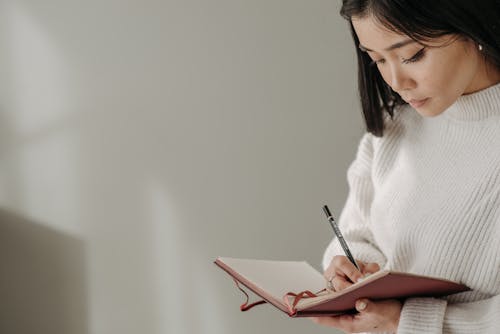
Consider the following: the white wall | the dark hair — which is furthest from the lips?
the white wall

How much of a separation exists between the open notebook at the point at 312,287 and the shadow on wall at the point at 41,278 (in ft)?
3.42

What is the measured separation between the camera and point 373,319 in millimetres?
1018

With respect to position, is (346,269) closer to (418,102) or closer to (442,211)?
(442,211)

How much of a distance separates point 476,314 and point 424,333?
0.09 meters

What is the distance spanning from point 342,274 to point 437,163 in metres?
0.27

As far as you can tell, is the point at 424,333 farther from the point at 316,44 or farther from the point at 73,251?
the point at 73,251

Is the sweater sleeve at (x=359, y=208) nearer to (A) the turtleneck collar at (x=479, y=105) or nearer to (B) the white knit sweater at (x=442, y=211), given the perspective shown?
(B) the white knit sweater at (x=442, y=211)

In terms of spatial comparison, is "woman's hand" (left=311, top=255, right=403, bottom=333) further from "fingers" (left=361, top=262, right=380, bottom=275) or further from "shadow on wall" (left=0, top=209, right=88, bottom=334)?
"shadow on wall" (left=0, top=209, right=88, bottom=334)

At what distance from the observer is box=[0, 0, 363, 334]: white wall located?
1912 mm

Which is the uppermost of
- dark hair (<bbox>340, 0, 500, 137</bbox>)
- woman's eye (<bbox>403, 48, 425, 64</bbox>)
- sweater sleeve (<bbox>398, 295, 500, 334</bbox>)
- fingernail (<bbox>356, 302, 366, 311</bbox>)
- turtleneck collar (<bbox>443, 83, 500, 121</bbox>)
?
dark hair (<bbox>340, 0, 500, 137</bbox>)

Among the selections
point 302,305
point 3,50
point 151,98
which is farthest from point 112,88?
point 302,305

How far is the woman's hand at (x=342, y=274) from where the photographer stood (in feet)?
3.60

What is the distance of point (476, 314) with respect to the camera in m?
1.04

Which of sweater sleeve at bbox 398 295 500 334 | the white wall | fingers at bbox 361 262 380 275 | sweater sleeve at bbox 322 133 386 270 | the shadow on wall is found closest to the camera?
sweater sleeve at bbox 398 295 500 334
